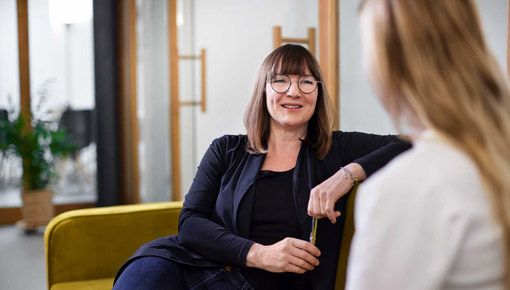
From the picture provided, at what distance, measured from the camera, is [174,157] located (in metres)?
3.76

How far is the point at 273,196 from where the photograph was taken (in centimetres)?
159

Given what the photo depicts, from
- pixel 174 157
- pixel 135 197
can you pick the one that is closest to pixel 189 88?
pixel 174 157

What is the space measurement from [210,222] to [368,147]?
1.97 feet

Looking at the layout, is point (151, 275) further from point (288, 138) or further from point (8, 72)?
point (8, 72)

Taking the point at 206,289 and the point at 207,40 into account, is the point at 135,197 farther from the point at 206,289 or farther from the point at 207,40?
the point at 206,289

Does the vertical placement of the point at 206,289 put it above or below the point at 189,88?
below

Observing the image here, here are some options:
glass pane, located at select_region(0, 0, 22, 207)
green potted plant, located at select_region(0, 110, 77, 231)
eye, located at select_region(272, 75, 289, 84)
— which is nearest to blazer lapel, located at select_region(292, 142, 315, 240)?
eye, located at select_region(272, 75, 289, 84)

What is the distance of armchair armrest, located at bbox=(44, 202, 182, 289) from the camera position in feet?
5.87

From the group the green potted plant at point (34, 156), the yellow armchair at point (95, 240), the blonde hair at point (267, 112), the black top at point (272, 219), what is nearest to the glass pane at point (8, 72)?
the green potted plant at point (34, 156)

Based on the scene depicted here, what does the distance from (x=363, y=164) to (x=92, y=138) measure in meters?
4.57

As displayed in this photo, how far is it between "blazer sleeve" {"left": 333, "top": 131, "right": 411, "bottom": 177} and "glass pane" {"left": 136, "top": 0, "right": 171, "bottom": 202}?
241 centimetres

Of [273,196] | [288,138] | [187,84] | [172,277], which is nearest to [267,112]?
[288,138]

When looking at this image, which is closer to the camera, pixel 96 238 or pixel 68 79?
pixel 96 238

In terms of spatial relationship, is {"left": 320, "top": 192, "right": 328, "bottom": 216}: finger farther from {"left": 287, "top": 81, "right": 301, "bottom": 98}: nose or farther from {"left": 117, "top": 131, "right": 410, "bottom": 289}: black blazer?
{"left": 287, "top": 81, "right": 301, "bottom": 98}: nose
